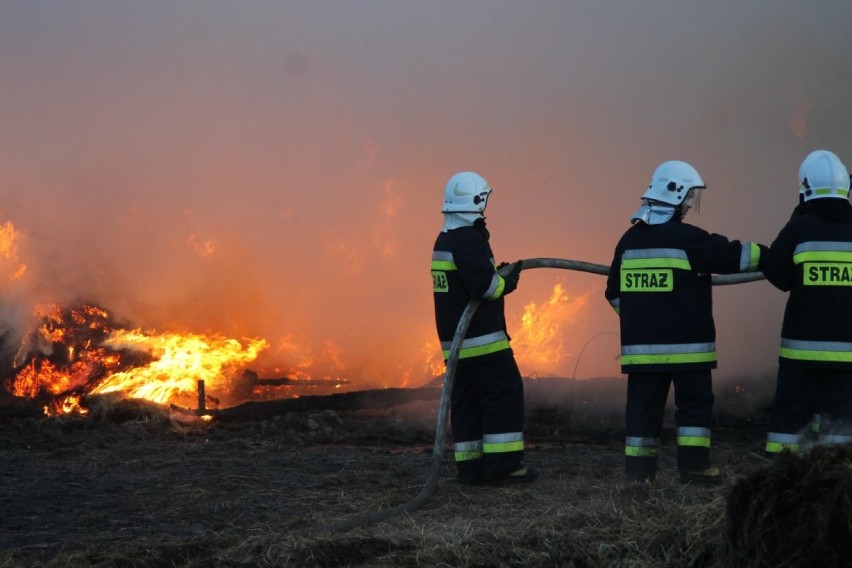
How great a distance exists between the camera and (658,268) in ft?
22.5

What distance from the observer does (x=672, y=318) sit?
681cm

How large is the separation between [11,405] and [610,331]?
701cm

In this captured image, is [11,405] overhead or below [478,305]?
below

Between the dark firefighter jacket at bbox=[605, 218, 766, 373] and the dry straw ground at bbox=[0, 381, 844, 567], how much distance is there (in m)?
0.81

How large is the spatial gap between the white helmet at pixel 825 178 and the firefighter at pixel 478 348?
2.09 metres

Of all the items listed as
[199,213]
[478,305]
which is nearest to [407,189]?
[199,213]

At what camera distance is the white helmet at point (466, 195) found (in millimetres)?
7445

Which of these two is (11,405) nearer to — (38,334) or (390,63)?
(38,334)

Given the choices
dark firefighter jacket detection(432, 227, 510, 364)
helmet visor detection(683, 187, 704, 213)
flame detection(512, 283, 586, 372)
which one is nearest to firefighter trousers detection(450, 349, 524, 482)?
dark firefighter jacket detection(432, 227, 510, 364)

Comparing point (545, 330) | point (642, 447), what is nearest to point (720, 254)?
point (642, 447)

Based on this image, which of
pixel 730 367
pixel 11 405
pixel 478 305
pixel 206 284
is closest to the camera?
pixel 478 305

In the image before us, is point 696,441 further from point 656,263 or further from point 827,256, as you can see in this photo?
point 827,256

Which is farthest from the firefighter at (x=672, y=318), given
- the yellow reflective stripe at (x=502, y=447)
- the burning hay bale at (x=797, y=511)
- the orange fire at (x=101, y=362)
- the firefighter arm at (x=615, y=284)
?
the orange fire at (x=101, y=362)

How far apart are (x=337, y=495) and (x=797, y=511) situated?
4077mm
